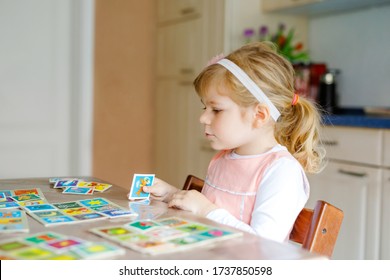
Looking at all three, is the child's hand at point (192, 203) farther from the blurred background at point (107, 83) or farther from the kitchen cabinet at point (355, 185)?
the blurred background at point (107, 83)

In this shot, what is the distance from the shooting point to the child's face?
1.36 metres

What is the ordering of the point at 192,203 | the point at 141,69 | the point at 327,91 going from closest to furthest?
the point at 192,203 → the point at 327,91 → the point at 141,69

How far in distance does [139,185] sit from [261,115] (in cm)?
38

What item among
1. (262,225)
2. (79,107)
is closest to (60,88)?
(79,107)

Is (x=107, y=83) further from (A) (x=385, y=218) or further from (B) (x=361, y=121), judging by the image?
(A) (x=385, y=218)

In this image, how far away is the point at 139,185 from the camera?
49.0 inches

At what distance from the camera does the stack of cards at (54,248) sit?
0.72m

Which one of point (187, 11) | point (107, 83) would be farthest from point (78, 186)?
point (107, 83)

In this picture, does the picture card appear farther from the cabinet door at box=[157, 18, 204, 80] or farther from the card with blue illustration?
the cabinet door at box=[157, 18, 204, 80]

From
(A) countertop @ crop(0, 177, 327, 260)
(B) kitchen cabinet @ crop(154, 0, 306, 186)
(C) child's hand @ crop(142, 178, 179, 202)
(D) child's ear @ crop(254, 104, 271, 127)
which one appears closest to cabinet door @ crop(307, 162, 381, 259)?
(B) kitchen cabinet @ crop(154, 0, 306, 186)

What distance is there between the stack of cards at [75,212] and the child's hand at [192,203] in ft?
0.41

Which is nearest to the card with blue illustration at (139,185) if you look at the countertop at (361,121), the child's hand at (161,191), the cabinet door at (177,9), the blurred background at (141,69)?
the child's hand at (161,191)

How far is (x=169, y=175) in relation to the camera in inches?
149
